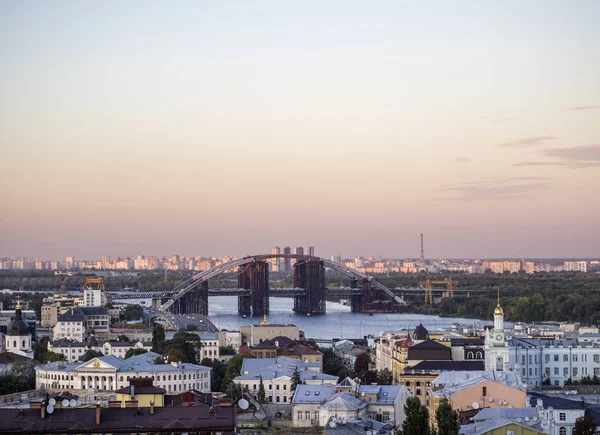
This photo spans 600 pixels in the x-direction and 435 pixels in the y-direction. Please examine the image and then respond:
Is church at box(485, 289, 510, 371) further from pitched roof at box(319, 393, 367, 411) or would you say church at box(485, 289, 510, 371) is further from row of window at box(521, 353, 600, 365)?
pitched roof at box(319, 393, 367, 411)

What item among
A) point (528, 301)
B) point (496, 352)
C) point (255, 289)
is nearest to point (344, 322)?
point (528, 301)

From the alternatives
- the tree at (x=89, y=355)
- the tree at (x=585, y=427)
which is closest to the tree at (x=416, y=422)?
the tree at (x=585, y=427)

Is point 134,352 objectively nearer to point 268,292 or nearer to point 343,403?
point 343,403

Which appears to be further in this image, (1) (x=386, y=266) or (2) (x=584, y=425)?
(1) (x=386, y=266)

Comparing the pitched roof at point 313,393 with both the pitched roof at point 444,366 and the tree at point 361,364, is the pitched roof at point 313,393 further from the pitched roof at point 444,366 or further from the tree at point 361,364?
the tree at point 361,364

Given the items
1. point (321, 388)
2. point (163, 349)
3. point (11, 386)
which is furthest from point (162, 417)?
point (163, 349)

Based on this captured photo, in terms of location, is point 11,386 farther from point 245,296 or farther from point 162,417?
point 245,296

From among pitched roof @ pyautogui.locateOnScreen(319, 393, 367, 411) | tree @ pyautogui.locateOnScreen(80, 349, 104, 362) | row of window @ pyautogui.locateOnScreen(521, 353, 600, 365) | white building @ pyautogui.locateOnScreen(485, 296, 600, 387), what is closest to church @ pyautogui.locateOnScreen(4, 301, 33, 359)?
tree @ pyautogui.locateOnScreen(80, 349, 104, 362)
